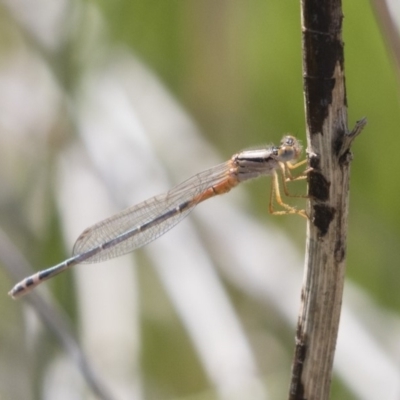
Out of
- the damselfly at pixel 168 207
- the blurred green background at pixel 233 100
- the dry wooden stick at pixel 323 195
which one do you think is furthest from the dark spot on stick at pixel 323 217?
the blurred green background at pixel 233 100

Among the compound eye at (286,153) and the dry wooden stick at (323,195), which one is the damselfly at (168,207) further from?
the dry wooden stick at (323,195)

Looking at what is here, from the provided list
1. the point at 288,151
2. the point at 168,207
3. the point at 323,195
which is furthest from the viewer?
the point at 168,207

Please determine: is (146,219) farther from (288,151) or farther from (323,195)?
(323,195)

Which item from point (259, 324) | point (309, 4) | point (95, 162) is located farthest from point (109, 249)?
point (309, 4)

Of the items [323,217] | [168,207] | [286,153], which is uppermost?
[168,207]

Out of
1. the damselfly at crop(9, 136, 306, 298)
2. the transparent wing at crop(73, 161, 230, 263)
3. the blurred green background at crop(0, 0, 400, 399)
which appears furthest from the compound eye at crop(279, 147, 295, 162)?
the blurred green background at crop(0, 0, 400, 399)

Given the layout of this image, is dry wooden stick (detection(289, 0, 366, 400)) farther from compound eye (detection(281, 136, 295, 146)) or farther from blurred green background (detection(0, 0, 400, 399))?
blurred green background (detection(0, 0, 400, 399))

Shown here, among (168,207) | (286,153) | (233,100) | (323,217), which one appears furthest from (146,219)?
(323,217)
